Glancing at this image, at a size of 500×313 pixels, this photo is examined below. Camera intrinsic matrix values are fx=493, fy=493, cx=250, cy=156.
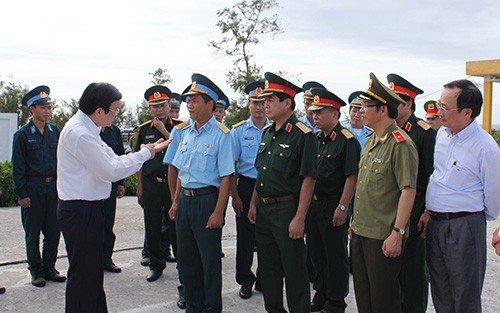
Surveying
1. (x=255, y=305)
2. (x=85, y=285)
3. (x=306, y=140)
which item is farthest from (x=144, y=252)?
(x=306, y=140)

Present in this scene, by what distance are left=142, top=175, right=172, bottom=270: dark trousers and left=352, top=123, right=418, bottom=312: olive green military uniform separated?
8.49 feet

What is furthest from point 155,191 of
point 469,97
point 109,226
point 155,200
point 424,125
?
point 469,97

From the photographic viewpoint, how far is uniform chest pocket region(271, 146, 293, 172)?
12.7 feet

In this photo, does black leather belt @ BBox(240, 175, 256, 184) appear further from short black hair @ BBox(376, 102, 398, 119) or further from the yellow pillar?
the yellow pillar

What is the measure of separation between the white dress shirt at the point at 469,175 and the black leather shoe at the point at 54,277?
3763mm

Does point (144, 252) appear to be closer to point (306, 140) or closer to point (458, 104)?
point (306, 140)

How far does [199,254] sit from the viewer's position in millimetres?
4211

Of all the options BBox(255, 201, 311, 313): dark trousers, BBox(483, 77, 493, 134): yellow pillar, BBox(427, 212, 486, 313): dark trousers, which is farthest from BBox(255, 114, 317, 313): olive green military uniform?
BBox(483, 77, 493, 134): yellow pillar

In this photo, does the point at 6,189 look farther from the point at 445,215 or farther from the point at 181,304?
the point at 445,215

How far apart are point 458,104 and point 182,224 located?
2.34 meters

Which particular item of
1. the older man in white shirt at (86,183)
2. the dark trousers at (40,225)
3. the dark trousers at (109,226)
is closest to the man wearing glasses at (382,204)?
the older man in white shirt at (86,183)

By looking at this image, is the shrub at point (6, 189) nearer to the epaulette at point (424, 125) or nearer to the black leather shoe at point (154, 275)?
the black leather shoe at point (154, 275)

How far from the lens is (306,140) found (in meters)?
3.86

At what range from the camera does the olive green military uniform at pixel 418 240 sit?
3.93 meters
